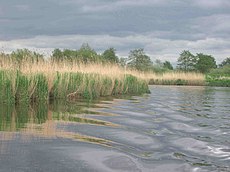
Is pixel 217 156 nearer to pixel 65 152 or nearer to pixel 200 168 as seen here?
pixel 200 168

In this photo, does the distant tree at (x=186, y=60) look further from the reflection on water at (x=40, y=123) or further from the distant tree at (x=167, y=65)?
the reflection on water at (x=40, y=123)

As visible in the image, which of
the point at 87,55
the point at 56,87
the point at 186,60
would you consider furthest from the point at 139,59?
the point at 56,87

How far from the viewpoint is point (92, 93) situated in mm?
17672

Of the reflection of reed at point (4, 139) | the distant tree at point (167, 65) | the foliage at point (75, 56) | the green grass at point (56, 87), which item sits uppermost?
the distant tree at point (167, 65)

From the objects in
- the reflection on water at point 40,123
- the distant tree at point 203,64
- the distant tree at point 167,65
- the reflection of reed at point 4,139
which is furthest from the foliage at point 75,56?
the distant tree at point 167,65

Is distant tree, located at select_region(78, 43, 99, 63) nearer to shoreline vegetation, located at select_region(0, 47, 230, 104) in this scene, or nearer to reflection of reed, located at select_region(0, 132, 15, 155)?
shoreline vegetation, located at select_region(0, 47, 230, 104)

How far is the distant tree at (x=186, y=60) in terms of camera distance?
84625mm

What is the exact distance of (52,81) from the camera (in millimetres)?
14148

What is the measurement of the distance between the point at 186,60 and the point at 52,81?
73911 mm

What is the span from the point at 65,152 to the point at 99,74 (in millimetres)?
13303

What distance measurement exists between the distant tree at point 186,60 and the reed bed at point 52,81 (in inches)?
2561

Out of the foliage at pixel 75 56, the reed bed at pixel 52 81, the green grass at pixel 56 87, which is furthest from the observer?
the foliage at pixel 75 56

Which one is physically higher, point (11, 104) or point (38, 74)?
point (38, 74)

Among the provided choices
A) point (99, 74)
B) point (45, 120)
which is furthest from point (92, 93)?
point (45, 120)
